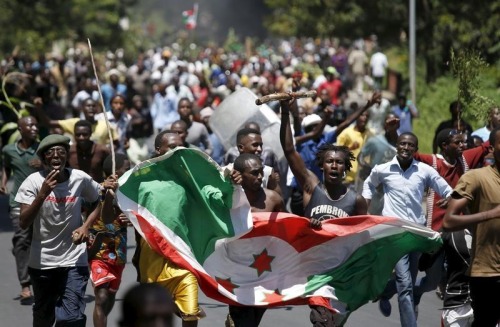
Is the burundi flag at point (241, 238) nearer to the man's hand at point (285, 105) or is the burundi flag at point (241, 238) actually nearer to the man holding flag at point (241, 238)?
the man holding flag at point (241, 238)

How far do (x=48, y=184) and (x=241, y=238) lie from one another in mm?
1361

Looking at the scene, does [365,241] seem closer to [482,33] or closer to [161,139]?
[161,139]

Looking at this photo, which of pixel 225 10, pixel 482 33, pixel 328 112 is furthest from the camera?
pixel 225 10

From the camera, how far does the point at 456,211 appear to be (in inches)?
290

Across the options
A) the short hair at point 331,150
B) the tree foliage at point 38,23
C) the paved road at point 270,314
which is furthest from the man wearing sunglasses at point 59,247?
the tree foliage at point 38,23

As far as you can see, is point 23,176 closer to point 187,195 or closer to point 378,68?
point 187,195

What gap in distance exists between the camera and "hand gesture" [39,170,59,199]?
8.22m

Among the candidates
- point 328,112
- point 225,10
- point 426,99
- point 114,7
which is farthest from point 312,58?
Answer: point 225,10

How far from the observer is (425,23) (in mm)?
27953

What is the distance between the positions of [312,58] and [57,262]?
32905mm

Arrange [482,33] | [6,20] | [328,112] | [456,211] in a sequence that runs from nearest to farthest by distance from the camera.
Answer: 1. [456,211]
2. [328,112]
3. [482,33]
4. [6,20]

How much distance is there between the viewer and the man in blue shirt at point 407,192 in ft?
31.6

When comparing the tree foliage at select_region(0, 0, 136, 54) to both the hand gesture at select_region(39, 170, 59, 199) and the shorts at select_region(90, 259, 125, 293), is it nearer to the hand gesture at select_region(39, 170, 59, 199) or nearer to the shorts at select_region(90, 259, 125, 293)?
the shorts at select_region(90, 259, 125, 293)

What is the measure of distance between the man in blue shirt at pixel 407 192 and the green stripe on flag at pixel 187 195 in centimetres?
179
